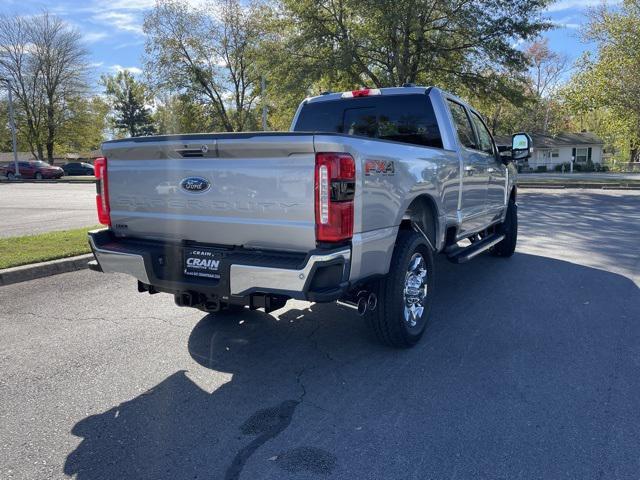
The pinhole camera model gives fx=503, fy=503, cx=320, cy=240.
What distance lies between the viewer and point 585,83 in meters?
24.9

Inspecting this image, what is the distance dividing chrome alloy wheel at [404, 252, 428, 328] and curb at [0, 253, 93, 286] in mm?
4736

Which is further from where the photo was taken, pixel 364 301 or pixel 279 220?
pixel 364 301

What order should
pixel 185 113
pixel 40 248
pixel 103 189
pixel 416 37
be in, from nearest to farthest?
pixel 103 189
pixel 40 248
pixel 416 37
pixel 185 113

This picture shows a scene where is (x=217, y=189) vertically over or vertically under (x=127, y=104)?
under

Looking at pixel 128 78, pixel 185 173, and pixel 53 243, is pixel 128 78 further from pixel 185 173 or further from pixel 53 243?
pixel 185 173


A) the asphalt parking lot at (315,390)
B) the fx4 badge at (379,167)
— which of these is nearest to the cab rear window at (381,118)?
the fx4 badge at (379,167)

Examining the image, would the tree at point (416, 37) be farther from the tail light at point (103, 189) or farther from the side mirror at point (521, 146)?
the tail light at point (103, 189)

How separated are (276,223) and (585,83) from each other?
1047 inches

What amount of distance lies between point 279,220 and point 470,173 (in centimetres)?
296

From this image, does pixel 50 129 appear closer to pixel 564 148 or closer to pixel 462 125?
pixel 564 148

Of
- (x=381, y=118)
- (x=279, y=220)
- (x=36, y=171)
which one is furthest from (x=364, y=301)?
(x=36, y=171)

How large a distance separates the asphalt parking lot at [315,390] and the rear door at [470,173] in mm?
890

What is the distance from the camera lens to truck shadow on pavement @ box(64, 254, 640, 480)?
259cm

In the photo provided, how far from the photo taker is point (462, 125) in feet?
18.3
